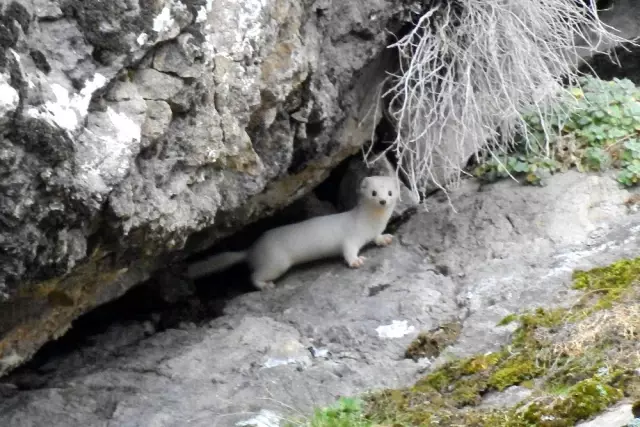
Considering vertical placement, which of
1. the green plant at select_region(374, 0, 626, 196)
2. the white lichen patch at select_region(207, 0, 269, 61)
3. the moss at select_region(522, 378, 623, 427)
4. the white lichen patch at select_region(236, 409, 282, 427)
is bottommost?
the white lichen patch at select_region(236, 409, 282, 427)

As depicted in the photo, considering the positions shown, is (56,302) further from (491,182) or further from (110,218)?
(491,182)

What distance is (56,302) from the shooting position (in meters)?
3.41

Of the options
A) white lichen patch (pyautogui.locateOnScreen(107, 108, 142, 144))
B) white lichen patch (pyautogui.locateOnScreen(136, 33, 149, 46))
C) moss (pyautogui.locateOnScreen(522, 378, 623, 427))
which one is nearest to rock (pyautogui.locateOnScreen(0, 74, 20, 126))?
white lichen patch (pyautogui.locateOnScreen(107, 108, 142, 144))

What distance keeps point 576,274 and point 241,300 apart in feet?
5.39

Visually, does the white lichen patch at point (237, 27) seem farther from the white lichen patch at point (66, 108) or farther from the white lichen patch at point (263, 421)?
the white lichen patch at point (263, 421)

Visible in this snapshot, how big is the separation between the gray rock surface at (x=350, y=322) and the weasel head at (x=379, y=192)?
18 centimetres

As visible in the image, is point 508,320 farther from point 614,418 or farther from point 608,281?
point 614,418

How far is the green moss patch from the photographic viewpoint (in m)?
2.60

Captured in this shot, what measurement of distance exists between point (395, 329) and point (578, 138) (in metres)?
1.60

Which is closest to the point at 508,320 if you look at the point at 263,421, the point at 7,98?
the point at 263,421

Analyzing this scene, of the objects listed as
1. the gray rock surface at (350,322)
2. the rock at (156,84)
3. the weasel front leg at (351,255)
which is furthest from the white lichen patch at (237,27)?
the weasel front leg at (351,255)

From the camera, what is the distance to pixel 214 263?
504 cm

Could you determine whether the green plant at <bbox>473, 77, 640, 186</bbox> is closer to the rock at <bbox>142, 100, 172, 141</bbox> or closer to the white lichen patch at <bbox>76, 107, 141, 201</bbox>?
→ the rock at <bbox>142, 100, 172, 141</bbox>

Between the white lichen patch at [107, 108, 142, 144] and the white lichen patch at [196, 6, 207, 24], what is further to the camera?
the white lichen patch at [196, 6, 207, 24]
